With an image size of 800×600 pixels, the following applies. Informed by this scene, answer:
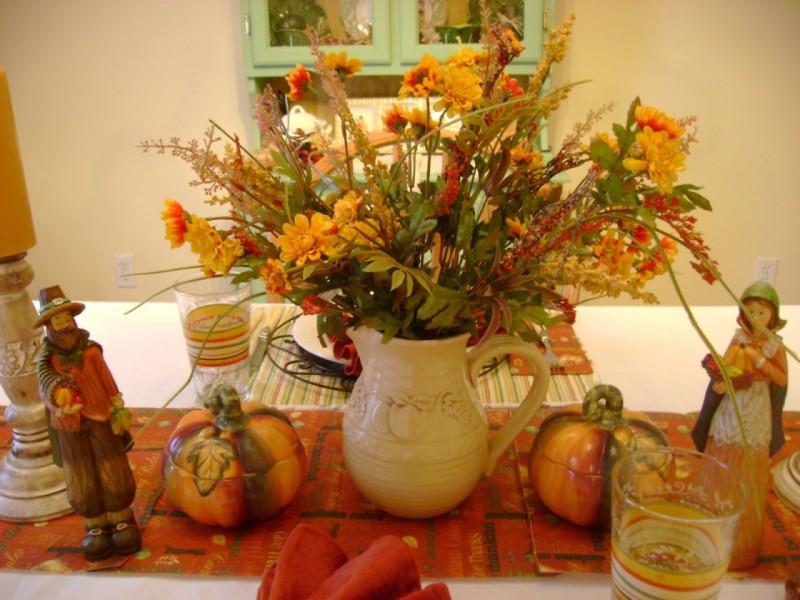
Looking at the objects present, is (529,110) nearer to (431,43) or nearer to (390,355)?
(390,355)

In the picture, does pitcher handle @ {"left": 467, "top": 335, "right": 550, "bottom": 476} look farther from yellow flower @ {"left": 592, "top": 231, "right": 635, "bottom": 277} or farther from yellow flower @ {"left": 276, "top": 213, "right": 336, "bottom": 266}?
yellow flower @ {"left": 276, "top": 213, "right": 336, "bottom": 266}

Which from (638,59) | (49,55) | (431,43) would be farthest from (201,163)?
(49,55)

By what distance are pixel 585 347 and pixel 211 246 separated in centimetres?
77

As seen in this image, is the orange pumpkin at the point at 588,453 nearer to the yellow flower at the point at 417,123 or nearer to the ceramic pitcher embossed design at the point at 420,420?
the ceramic pitcher embossed design at the point at 420,420

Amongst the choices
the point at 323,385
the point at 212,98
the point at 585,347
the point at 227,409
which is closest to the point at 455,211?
the point at 227,409

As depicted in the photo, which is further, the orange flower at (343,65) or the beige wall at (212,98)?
the beige wall at (212,98)

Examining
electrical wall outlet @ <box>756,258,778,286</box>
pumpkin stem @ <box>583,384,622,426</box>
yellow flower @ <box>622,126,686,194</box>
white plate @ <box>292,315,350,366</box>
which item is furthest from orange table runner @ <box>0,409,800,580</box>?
electrical wall outlet @ <box>756,258,778,286</box>

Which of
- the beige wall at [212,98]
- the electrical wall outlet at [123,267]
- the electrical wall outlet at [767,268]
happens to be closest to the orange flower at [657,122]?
the beige wall at [212,98]

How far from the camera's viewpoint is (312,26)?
6.75 ft

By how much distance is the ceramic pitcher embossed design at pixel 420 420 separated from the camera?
669mm

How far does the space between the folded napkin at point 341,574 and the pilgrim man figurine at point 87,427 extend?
0.62 feet

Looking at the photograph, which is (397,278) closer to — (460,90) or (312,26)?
(460,90)

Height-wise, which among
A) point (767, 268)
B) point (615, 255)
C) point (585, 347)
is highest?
point (615, 255)

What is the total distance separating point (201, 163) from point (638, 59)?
6.88 ft
